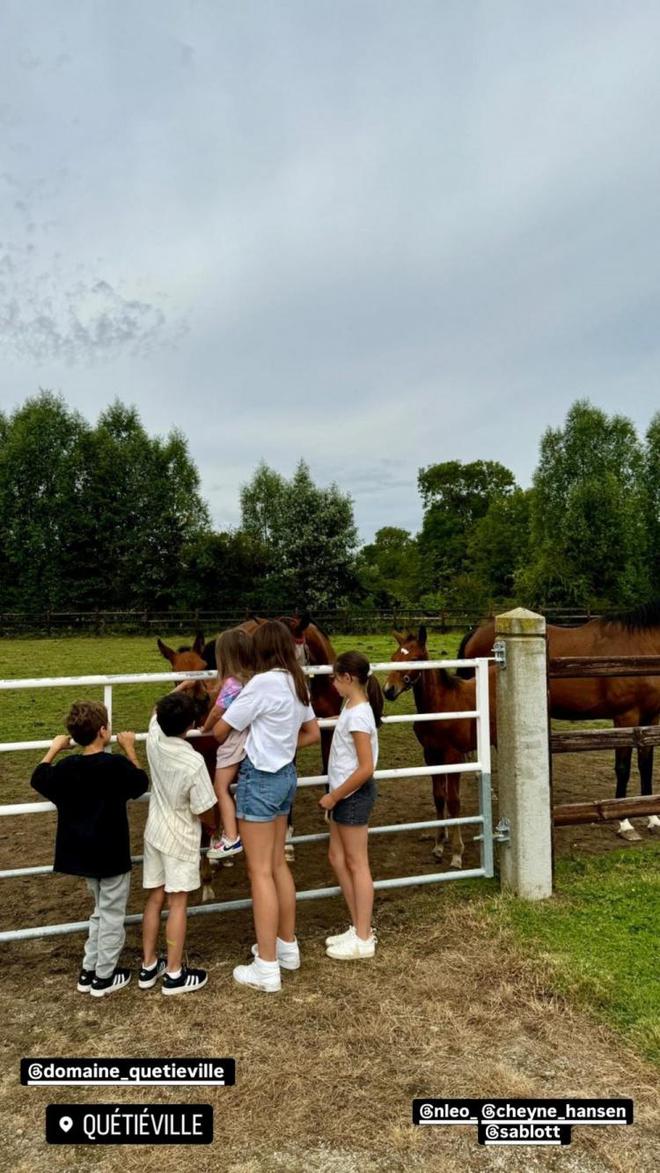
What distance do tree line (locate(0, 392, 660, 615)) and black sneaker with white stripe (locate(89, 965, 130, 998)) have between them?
32341mm

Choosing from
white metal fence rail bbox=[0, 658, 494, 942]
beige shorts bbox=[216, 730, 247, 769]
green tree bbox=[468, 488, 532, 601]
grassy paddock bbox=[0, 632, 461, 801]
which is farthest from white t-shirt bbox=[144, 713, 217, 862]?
green tree bbox=[468, 488, 532, 601]

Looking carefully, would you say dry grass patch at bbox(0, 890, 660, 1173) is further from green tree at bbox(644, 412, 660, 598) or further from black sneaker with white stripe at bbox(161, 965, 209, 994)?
green tree at bbox(644, 412, 660, 598)

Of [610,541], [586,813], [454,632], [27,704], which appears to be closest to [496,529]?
[610,541]

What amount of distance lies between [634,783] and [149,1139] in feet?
20.6

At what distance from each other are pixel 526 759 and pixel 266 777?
1799mm

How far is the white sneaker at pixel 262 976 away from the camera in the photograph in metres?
3.25

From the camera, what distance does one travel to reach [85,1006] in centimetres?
319

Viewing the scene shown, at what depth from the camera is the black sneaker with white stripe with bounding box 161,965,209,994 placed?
324 cm

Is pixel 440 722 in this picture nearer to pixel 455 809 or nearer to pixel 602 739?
pixel 455 809

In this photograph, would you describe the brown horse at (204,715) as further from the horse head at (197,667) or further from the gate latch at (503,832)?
the gate latch at (503,832)

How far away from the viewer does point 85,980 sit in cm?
333

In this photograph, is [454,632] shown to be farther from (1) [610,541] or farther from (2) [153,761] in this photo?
(2) [153,761]

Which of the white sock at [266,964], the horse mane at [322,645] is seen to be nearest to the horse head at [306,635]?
the horse mane at [322,645]

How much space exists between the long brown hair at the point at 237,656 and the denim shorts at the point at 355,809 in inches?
32.4
